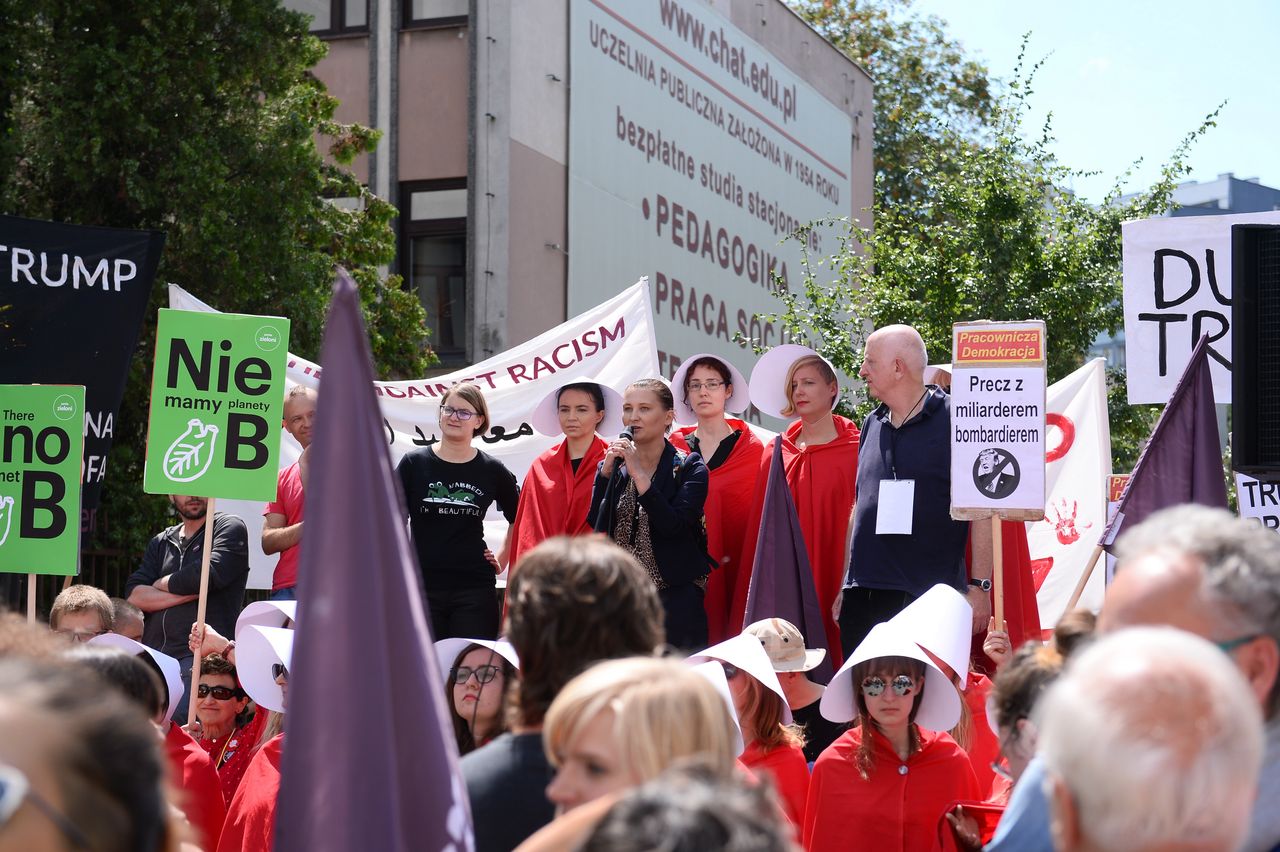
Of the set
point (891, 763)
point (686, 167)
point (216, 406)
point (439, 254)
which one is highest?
point (686, 167)

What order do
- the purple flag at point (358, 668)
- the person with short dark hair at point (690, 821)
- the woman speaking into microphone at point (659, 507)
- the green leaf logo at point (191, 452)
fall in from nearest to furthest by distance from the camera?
the person with short dark hair at point (690, 821), the purple flag at point (358, 668), the woman speaking into microphone at point (659, 507), the green leaf logo at point (191, 452)

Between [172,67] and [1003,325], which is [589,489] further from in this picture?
[172,67]

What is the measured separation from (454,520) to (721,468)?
127 centimetres

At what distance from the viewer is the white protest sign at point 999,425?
6574mm

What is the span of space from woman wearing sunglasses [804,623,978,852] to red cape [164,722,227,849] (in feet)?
6.58

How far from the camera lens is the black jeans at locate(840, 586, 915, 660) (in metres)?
6.96

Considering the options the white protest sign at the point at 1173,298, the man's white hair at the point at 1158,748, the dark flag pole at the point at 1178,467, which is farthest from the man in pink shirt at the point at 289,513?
the man's white hair at the point at 1158,748

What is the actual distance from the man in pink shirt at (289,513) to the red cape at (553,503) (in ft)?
3.54

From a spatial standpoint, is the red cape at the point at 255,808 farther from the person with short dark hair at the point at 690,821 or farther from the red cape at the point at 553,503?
the person with short dark hair at the point at 690,821

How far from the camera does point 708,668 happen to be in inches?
195

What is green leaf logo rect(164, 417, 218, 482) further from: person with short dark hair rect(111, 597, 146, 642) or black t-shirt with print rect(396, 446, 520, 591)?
black t-shirt with print rect(396, 446, 520, 591)

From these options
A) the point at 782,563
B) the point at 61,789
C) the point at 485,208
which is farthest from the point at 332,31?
the point at 61,789

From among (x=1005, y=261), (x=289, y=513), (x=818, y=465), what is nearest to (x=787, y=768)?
(x=818, y=465)

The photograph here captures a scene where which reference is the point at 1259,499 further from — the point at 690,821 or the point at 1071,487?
the point at 690,821
